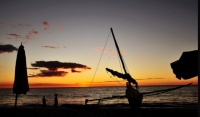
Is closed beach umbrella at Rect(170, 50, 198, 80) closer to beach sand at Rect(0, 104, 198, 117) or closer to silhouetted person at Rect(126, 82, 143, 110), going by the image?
beach sand at Rect(0, 104, 198, 117)

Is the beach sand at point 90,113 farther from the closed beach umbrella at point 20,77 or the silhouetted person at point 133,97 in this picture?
the closed beach umbrella at point 20,77

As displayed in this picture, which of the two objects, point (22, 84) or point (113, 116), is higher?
point (22, 84)

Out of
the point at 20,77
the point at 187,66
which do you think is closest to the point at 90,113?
the point at 20,77

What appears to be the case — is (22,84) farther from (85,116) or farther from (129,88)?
(129,88)

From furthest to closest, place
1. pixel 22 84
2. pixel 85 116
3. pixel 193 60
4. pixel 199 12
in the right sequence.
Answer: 1. pixel 85 116
2. pixel 22 84
3. pixel 193 60
4. pixel 199 12

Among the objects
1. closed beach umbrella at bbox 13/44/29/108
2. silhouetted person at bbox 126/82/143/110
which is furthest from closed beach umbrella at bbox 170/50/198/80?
silhouetted person at bbox 126/82/143/110

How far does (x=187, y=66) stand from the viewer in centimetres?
516

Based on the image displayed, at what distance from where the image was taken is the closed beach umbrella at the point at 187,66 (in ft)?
16.8

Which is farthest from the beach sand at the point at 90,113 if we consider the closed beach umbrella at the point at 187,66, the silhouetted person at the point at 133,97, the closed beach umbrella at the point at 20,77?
the closed beach umbrella at the point at 187,66

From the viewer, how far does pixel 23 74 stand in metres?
9.32

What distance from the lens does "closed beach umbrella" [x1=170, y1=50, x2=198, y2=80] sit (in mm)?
5117

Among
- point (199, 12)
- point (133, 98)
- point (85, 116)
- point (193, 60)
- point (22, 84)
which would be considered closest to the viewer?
point (199, 12)

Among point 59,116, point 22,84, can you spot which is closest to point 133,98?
point 59,116

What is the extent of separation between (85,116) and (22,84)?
5003mm
